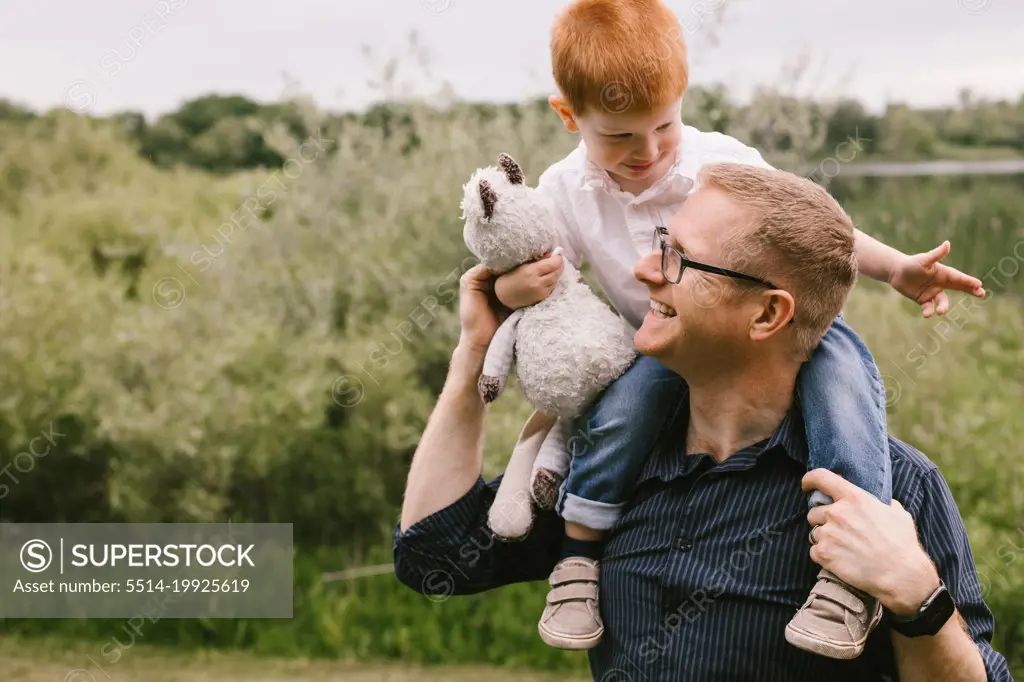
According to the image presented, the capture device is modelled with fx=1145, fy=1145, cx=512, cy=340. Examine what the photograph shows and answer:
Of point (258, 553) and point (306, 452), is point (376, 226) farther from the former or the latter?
point (258, 553)

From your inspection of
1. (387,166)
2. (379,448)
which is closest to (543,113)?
(387,166)

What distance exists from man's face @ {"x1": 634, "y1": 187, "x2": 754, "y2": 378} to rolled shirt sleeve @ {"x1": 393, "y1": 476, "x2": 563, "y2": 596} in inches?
19.2

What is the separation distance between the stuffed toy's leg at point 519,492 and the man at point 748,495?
177mm

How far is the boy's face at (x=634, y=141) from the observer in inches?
86.3

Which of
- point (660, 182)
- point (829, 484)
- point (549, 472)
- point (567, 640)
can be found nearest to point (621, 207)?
point (660, 182)

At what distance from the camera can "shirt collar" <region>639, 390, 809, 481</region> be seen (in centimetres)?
203

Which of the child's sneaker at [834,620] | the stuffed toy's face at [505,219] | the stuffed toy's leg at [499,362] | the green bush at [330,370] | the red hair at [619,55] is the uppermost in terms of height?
the red hair at [619,55]

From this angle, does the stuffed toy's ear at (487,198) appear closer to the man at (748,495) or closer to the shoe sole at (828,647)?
the man at (748,495)

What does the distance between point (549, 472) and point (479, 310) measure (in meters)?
0.35

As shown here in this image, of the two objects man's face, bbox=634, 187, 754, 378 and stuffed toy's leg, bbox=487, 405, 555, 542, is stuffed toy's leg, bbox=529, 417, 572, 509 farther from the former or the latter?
man's face, bbox=634, 187, 754, 378

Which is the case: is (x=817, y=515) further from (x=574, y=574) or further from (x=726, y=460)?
(x=574, y=574)

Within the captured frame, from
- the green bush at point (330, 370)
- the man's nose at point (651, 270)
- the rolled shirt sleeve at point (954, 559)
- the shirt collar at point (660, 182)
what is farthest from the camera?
the green bush at point (330, 370)

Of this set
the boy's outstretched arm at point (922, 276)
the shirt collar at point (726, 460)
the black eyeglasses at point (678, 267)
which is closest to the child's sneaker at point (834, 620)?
the shirt collar at point (726, 460)

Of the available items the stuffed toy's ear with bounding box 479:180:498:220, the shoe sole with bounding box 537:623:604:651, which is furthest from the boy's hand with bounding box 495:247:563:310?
the shoe sole with bounding box 537:623:604:651
